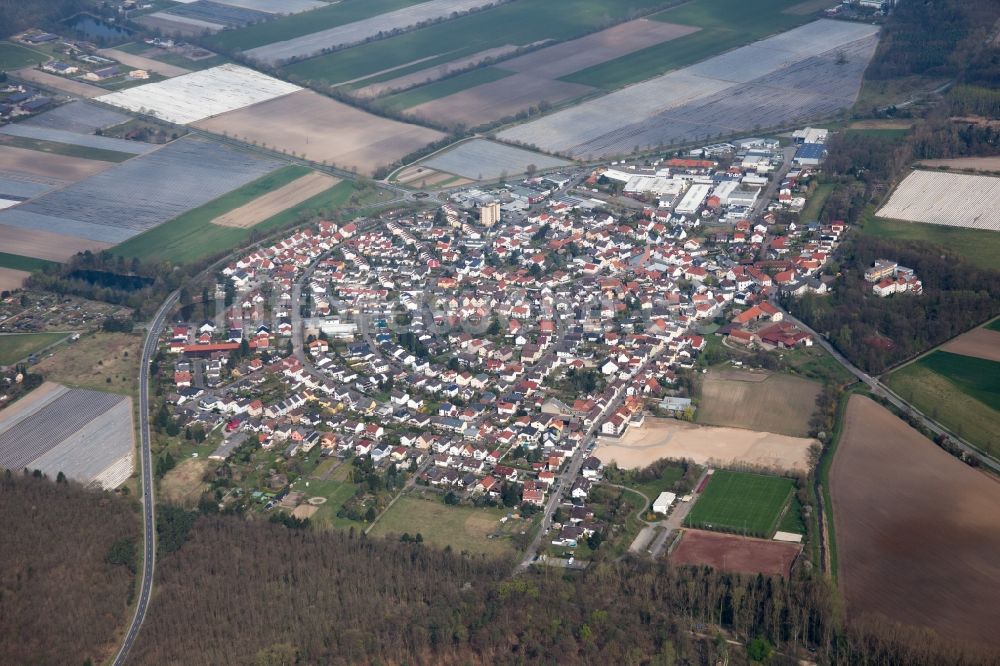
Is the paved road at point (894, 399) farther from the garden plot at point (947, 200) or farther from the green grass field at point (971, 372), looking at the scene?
the garden plot at point (947, 200)

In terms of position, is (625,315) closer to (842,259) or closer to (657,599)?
(842,259)

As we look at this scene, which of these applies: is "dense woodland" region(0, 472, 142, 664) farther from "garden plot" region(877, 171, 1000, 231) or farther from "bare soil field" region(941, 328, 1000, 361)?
"garden plot" region(877, 171, 1000, 231)

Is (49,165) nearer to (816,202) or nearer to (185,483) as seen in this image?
(185,483)

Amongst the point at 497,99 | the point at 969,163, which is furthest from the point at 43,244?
the point at 969,163

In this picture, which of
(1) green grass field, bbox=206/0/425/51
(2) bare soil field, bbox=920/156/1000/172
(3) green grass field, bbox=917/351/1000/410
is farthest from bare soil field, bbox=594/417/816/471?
(1) green grass field, bbox=206/0/425/51

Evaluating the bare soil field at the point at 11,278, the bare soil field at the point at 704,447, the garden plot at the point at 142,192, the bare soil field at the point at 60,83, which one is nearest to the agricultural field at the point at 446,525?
the bare soil field at the point at 704,447

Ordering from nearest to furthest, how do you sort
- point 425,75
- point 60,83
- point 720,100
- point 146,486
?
point 146,486 < point 720,100 < point 60,83 < point 425,75
